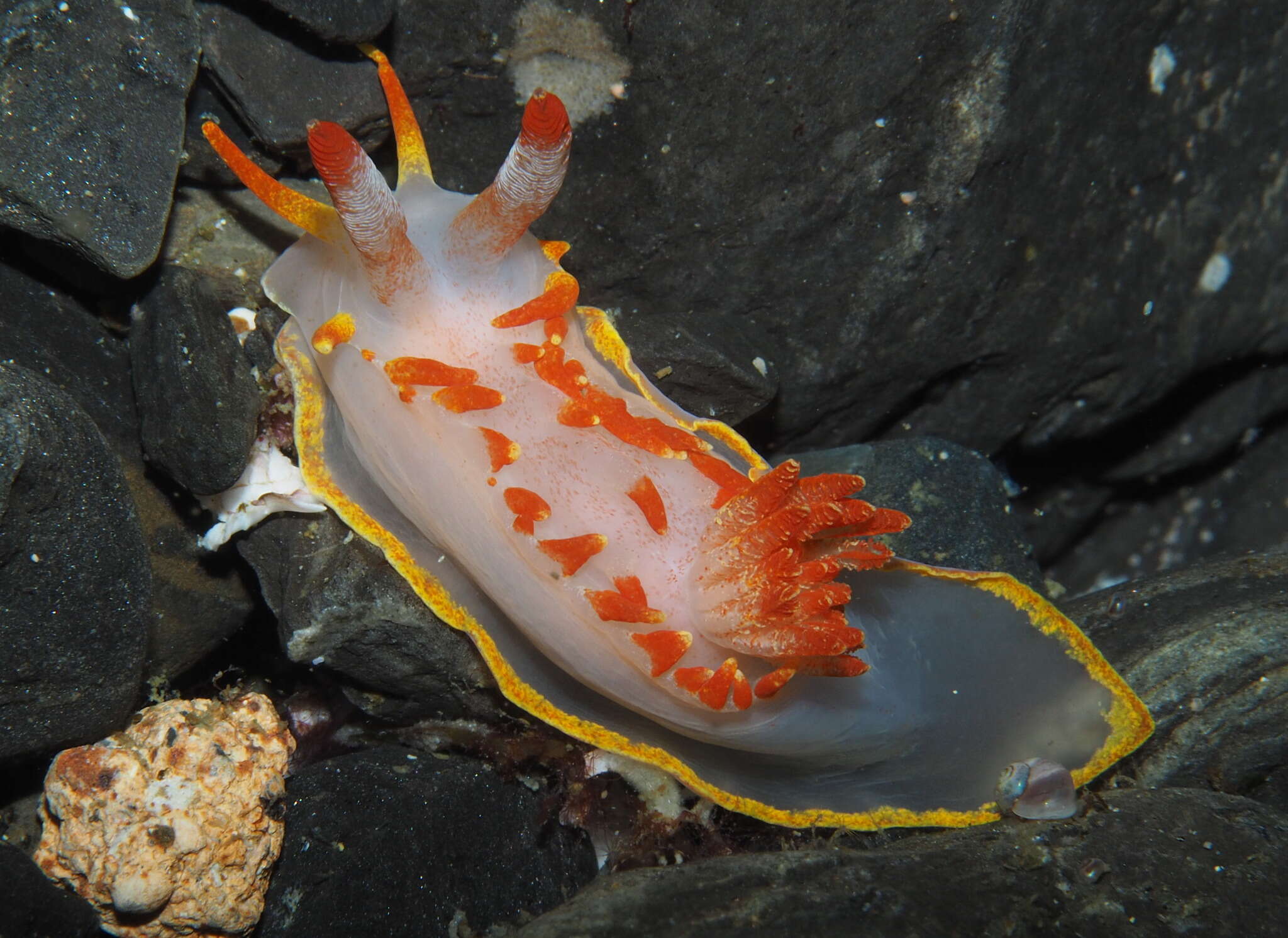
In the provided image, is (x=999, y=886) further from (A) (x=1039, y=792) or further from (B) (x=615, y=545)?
(B) (x=615, y=545)

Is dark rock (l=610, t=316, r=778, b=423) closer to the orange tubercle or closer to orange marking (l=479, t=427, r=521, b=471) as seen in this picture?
orange marking (l=479, t=427, r=521, b=471)

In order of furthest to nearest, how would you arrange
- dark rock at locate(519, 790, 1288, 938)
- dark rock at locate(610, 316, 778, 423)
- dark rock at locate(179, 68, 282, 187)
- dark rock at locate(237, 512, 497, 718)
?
dark rock at locate(610, 316, 778, 423), dark rock at locate(179, 68, 282, 187), dark rock at locate(237, 512, 497, 718), dark rock at locate(519, 790, 1288, 938)

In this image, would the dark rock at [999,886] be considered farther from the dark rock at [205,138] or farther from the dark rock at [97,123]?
the dark rock at [205,138]

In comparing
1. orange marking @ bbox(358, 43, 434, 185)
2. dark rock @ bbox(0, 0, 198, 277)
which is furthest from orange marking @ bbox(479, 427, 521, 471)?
dark rock @ bbox(0, 0, 198, 277)

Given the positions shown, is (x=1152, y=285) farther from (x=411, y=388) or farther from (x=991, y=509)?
(x=411, y=388)

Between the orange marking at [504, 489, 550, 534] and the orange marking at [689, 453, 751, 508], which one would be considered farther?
the orange marking at [689, 453, 751, 508]

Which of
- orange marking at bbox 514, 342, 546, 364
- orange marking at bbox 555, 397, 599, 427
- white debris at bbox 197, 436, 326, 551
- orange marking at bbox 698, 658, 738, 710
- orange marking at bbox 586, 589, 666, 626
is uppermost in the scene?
orange marking at bbox 514, 342, 546, 364

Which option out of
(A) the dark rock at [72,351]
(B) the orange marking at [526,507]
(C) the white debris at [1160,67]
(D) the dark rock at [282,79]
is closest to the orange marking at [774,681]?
(B) the orange marking at [526,507]
